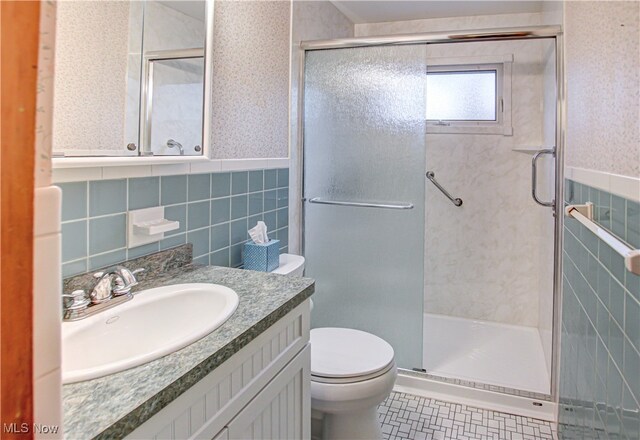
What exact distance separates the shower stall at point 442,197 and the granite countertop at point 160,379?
46.5 inches

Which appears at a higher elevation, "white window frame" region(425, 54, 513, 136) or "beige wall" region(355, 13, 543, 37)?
"beige wall" region(355, 13, 543, 37)

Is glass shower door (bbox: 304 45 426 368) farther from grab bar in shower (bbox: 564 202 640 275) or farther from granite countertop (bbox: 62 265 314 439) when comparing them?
granite countertop (bbox: 62 265 314 439)

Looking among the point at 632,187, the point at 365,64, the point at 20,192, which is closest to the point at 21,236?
the point at 20,192

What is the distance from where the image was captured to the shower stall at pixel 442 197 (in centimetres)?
221

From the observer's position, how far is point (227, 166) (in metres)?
1.67

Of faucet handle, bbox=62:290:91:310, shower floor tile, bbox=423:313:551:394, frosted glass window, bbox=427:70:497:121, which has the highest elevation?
frosted glass window, bbox=427:70:497:121

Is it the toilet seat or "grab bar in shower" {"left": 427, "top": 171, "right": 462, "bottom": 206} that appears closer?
the toilet seat

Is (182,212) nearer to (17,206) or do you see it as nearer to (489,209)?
(17,206)

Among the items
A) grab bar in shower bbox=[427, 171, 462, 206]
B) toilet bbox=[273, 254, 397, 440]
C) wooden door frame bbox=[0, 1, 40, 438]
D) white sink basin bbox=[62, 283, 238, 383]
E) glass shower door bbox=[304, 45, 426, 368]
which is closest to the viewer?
wooden door frame bbox=[0, 1, 40, 438]

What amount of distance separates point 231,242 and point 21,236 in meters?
1.42

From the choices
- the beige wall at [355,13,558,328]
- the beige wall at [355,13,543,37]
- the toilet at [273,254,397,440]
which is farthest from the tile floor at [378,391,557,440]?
the beige wall at [355,13,543,37]

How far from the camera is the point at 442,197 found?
3.09 m

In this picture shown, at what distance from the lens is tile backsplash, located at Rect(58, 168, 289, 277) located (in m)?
1.08

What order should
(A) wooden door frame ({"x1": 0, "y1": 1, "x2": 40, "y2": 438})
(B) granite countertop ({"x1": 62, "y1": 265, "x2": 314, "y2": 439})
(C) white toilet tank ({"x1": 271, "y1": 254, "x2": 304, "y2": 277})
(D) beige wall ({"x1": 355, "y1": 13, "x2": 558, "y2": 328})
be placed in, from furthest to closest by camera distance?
(D) beige wall ({"x1": 355, "y1": 13, "x2": 558, "y2": 328}) → (C) white toilet tank ({"x1": 271, "y1": 254, "x2": 304, "y2": 277}) → (B) granite countertop ({"x1": 62, "y1": 265, "x2": 314, "y2": 439}) → (A) wooden door frame ({"x1": 0, "y1": 1, "x2": 40, "y2": 438})
